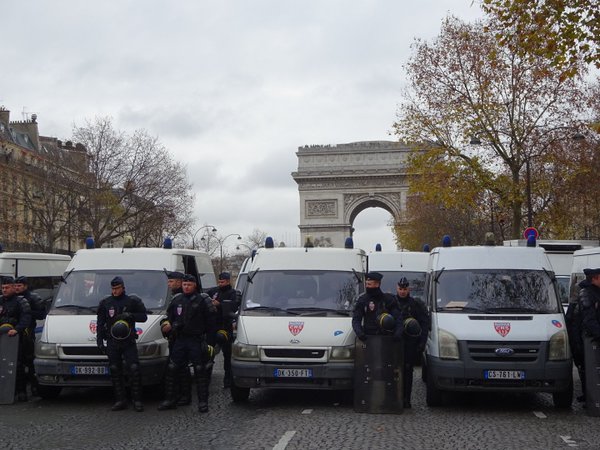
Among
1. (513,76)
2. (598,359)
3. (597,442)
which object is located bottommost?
(597,442)

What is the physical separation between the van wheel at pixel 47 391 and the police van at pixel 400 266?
28.1 feet

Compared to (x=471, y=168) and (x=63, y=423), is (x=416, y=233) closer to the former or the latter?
(x=471, y=168)

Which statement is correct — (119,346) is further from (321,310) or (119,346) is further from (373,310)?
(373,310)

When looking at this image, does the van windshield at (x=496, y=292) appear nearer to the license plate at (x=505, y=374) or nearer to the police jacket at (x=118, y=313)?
the license plate at (x=505, y=374)

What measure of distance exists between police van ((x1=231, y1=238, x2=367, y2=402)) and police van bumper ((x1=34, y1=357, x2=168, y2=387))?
1.50 m

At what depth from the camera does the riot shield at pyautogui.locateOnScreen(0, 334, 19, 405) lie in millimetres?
11812

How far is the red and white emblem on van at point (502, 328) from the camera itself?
35.1 feet

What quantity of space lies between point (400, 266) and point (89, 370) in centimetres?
946

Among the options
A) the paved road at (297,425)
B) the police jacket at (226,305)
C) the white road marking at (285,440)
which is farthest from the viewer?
the police jacket at (226,305)

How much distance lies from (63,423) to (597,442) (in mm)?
5872

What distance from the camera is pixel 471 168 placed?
3194 centimetres

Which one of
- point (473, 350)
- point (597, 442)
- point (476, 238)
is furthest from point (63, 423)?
point (476, 238)

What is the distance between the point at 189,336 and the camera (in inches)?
431

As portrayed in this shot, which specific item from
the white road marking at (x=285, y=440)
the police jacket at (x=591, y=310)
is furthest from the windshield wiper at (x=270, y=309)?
the police jacket at (x=591, y=310)
